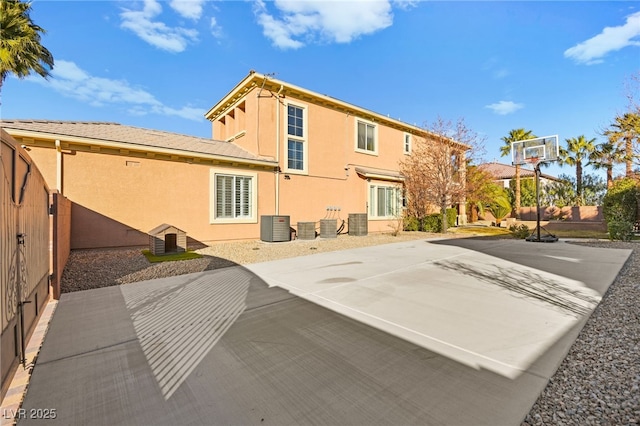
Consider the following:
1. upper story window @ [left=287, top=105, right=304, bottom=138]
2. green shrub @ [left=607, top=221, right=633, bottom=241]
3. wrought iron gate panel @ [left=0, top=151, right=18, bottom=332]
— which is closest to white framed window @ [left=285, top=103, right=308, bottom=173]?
upper story window @ [left=287, top=105, right=304, bottom=138]

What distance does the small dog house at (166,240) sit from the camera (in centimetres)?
805

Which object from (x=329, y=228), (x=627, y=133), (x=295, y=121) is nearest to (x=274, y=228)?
(x=329, y=228)

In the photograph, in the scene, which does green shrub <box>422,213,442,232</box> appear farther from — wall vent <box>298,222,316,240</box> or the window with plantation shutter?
the window with plantation shutter

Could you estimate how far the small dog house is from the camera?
26.4ft

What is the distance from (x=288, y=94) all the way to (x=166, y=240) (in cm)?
894

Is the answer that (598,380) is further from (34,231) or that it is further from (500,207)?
(500,207)

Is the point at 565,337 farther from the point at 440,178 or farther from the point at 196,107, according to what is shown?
the point at 196,107

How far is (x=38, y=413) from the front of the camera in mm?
1918

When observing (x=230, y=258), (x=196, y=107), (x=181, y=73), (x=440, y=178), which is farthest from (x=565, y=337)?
(x=196, y=107)

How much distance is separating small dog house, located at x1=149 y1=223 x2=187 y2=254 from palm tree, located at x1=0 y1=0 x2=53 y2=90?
1073 centimetres

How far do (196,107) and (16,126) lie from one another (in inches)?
→ 430

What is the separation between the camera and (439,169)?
15914 mm

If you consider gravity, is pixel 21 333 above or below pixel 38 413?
above

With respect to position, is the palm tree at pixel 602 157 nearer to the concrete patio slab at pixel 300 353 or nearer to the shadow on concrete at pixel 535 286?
the shadow on concrete at pixel 535 286
